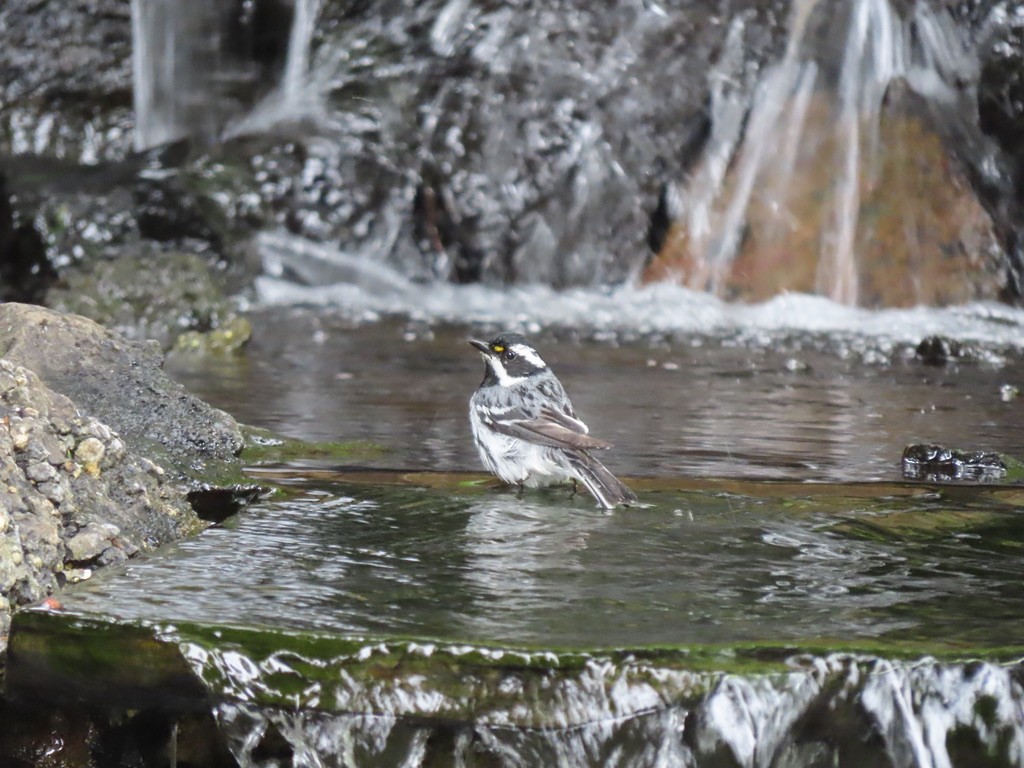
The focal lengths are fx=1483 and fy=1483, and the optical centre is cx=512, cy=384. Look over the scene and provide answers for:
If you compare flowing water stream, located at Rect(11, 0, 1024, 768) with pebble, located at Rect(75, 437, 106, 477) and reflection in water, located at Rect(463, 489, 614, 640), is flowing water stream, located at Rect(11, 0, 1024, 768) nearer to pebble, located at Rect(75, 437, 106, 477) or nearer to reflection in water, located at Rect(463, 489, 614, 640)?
reflection in water, located at Rect(463, 489, 614, 640)

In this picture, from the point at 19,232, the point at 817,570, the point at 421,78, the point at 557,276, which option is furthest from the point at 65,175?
the point at 817,570

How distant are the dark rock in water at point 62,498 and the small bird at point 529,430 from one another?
1.14m

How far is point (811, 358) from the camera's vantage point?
30.9ft

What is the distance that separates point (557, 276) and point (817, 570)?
910 centimetres

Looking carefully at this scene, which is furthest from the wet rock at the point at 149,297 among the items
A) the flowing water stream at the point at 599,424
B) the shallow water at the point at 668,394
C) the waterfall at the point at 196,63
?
the waterfall at the point at 196,63

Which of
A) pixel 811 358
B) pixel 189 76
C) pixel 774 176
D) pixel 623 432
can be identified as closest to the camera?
pixel 623 432

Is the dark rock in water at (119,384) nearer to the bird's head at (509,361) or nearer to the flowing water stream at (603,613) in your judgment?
the flowing water stream at (603,613)

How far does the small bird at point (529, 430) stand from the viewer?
465cm

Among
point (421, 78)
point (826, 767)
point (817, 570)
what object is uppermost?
point (421, 78)

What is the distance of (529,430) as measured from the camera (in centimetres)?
485

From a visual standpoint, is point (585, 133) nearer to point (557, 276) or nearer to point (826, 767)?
point (557, 276)

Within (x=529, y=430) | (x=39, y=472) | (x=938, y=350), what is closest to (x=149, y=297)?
(x=938, y=350)

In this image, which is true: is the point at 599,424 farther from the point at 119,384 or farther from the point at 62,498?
the point at 62,498

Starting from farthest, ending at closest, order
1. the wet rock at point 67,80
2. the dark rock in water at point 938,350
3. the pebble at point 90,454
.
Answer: the wet rock at point 67,80, the dark rock in water at point 938,350, the pebble at point 90,454
